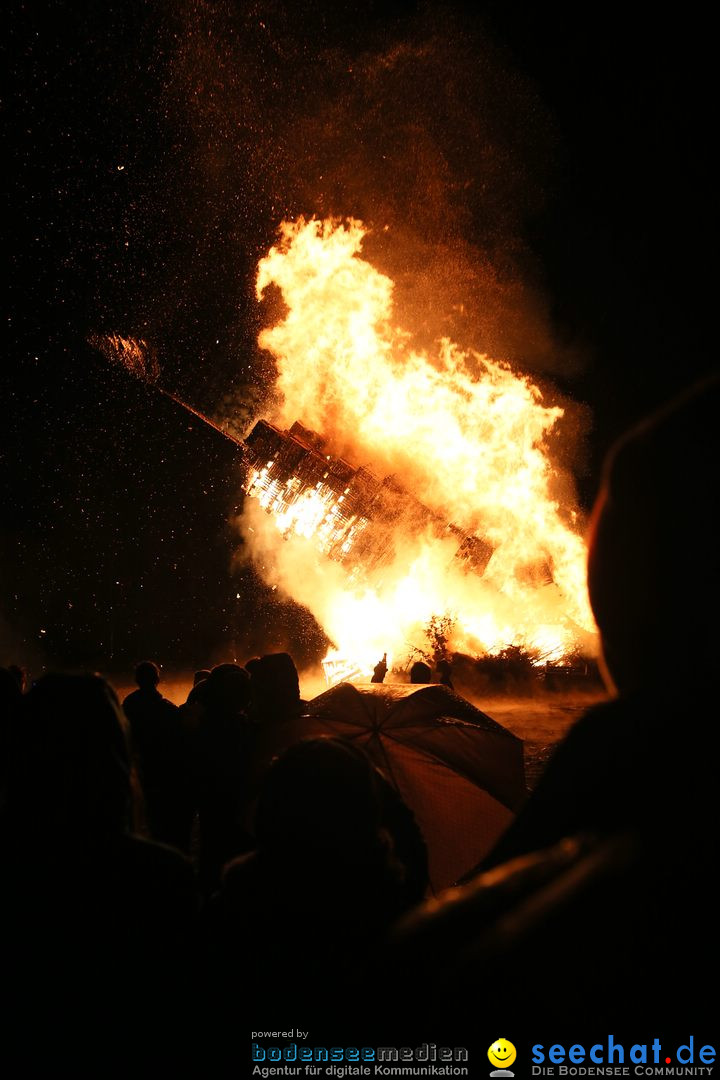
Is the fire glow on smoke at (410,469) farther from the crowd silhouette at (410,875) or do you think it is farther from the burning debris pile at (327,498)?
the crowd silhouette at (410,875)

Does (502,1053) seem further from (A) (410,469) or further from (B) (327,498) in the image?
(A) (410,469)

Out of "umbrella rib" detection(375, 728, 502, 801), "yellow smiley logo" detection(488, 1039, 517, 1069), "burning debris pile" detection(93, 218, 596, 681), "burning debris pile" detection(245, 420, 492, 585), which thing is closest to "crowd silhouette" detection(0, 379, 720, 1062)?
"yellow smiley logo" detection(488, 1039, 517, 1069)

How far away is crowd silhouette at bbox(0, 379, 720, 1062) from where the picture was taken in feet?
2.43

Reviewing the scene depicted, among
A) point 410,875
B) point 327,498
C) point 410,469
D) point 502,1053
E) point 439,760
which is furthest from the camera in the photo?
point 410,469

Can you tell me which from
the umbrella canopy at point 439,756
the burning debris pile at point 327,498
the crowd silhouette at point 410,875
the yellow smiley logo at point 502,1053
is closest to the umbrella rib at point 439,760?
the umbrella canopy at point 439,756

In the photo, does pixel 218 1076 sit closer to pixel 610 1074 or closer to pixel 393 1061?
pixel 393 1061

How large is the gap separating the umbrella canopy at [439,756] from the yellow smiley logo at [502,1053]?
9.51 ft

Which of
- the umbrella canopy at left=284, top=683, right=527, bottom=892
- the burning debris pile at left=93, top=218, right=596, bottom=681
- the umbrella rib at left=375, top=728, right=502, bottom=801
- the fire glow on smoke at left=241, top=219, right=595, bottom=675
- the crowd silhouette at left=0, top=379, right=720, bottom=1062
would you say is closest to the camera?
the crowd silhouette at left=0, top=379, right=720, bottom=1062

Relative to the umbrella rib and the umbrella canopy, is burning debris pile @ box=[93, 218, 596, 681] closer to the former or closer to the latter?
the umbrella canopy

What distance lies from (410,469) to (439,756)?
49.3 ft

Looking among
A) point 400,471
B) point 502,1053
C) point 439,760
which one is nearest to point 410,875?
point 502,1053

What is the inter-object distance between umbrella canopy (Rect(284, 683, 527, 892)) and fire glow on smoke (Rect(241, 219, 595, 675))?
42.8ft

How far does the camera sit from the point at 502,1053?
803 mm

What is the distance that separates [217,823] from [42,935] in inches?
Answer: 94.2
